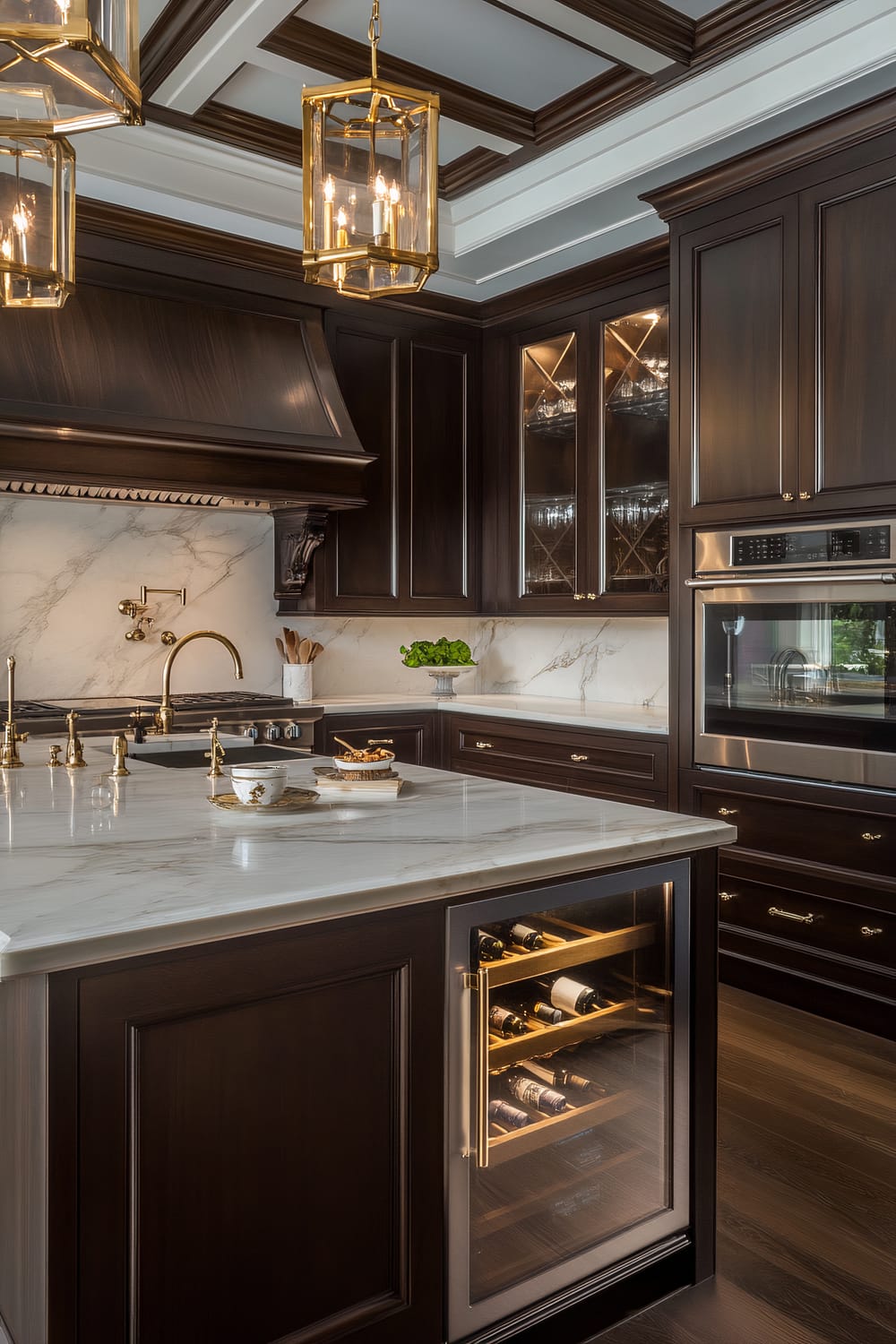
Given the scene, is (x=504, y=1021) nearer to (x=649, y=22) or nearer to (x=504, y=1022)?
(x=504, y=1022)

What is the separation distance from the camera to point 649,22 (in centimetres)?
296

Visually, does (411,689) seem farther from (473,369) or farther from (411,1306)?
(411,1306)

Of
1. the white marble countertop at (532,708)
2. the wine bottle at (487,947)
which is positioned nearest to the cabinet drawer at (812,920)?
the white marble countertop at (532,708)

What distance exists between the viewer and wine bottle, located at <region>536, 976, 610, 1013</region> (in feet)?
5.66


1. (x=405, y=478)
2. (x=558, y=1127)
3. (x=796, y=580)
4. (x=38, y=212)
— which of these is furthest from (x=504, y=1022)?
(x=405, y=478)

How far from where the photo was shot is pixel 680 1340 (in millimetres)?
1736

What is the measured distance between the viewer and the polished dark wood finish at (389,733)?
14.4ft

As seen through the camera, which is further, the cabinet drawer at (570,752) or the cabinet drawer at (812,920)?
the cabinet drawer at (570,752)

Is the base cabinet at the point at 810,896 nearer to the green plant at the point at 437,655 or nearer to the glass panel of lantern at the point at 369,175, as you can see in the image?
the green plant at the point at 437,655

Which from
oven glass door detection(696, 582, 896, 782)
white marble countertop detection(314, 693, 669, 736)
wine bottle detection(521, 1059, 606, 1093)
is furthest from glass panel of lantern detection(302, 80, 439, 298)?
white marble countertop detection(314, 693, 669, 736)

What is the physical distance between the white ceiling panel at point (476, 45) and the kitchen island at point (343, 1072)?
2.42m

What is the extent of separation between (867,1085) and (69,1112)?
226 cm

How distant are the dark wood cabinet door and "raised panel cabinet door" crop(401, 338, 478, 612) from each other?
11.3 ft

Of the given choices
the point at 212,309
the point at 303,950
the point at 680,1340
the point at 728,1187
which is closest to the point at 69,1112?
the point at 303,950
